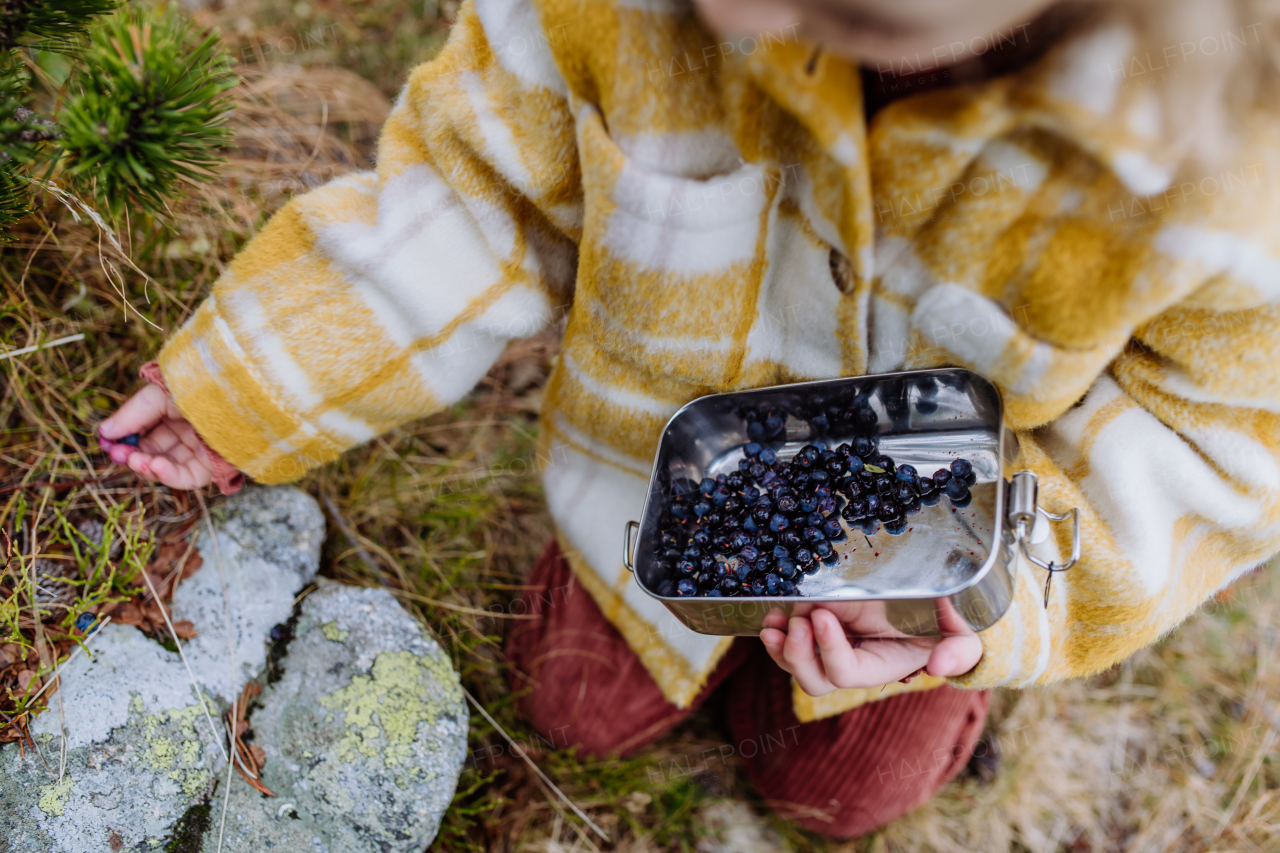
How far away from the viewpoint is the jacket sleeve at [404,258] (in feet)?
3.18

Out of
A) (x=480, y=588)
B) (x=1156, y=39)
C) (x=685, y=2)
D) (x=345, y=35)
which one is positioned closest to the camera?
(x=1156, y=39)

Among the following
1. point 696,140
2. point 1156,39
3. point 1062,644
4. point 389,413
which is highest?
point 1156,39

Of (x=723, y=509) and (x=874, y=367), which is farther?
(x=723, y=509)

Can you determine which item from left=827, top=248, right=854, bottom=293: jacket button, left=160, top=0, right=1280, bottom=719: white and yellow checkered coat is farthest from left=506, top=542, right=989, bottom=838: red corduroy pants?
left=827, top=248, right=854, bottom=293: jacket button

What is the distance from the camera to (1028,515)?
35.9 inches

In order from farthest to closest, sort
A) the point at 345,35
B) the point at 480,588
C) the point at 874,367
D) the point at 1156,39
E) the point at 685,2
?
1. the point at 345,35
2. the point at 480,588
3. the point at 874,367
4. the point at 685,2
5. the point at 1156,39

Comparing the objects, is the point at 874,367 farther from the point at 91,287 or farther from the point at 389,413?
the point at 91,287

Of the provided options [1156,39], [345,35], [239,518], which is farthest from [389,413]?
[345,35]

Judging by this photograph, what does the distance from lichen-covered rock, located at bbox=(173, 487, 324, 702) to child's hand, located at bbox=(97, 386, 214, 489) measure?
16 centimetres

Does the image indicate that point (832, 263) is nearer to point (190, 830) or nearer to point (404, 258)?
point (404, 258)

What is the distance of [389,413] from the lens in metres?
1.17

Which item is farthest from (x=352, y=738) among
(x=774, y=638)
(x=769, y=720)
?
(x=769, y=720)

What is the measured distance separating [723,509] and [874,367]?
0.96ft

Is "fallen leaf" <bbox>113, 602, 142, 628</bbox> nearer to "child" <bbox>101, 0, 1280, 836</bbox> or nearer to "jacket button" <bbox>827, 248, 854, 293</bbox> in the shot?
"child" <bbox>101, 0, 1280, 836</bbox>
